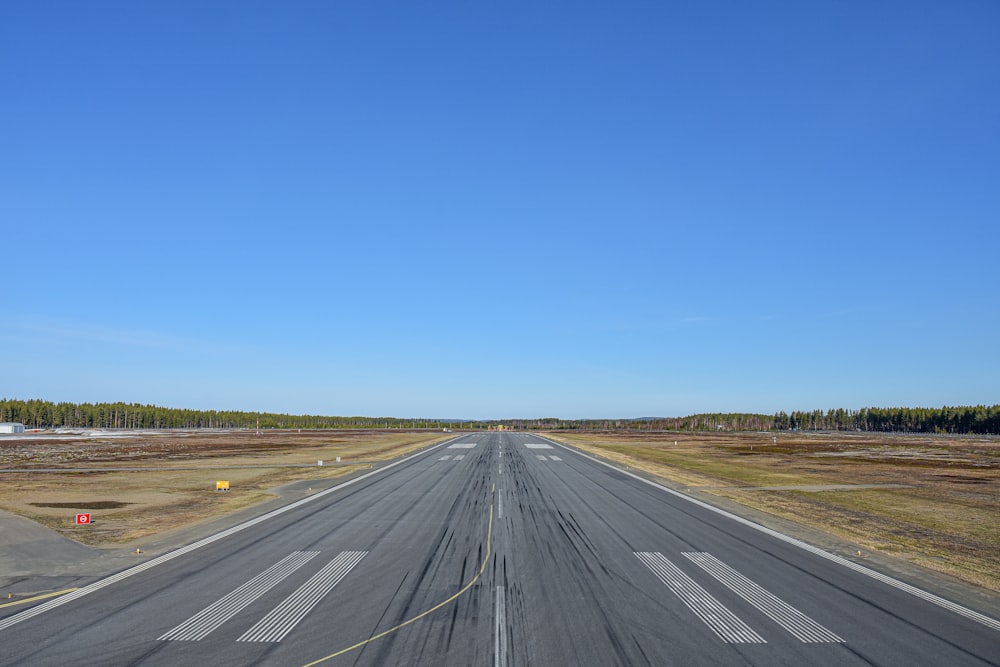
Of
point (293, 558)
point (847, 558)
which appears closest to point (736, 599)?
point (847, 558)

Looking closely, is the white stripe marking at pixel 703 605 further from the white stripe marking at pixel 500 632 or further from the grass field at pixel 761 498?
the grass field at pixel 761 498

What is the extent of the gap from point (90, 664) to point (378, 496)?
18.4 m

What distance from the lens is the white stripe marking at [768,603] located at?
10391mm

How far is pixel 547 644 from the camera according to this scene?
9766 millimetres

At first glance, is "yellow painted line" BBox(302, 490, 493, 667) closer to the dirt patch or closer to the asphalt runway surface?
the asphalt runway surface

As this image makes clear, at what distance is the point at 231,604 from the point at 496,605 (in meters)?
5.66

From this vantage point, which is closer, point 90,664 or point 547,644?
point 90,664

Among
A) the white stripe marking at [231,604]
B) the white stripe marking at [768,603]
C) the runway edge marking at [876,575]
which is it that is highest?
the white stripe marking at [231,604]

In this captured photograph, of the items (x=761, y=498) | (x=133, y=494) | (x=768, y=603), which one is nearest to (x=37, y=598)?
(x=768, y=603)

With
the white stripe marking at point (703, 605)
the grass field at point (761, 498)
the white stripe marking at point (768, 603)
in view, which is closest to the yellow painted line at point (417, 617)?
the white stripe marking at point (703, 605)

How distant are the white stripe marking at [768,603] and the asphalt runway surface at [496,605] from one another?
55 mm

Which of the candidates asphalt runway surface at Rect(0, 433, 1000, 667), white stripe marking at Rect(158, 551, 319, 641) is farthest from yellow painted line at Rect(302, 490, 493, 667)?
white stripe marking at Rect(158, 551, 319, 641)

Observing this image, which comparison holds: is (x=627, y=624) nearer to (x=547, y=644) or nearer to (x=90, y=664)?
(x=547, y=644)

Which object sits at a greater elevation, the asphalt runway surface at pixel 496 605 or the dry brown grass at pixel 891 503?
the asphalt runway surface at pixel 496 605
